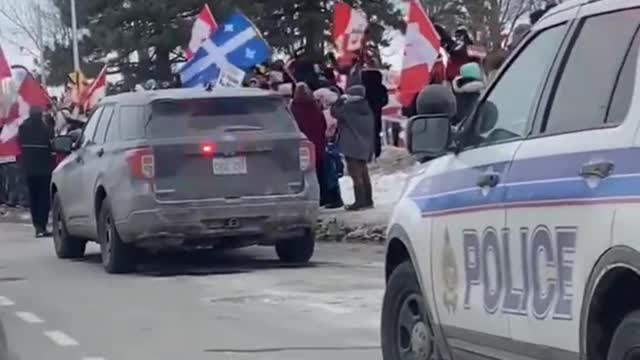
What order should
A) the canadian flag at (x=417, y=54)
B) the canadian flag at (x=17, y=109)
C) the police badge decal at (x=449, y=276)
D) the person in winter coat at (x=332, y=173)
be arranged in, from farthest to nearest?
1. the canadian flag at (x=17, y=109)
2. the person in winter coat at (x=332, y=173)
3. the canadian flag at (x=417, y=54)
4. the police badge decal at (x=449, y=276)

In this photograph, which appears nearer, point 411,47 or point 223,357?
point 223,357

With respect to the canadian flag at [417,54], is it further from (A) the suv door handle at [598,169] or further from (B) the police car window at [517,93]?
(A) the suv door handle at [598,169]

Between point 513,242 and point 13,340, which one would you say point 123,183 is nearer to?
point 13,340

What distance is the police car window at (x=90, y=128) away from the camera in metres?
16.6

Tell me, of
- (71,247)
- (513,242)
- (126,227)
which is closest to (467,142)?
(513,242)

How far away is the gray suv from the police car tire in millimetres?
9418

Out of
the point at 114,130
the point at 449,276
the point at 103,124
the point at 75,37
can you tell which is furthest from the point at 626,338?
the point at 75,37

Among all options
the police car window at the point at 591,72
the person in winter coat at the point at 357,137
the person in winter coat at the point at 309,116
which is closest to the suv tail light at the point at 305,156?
the person in winter coat at the point at 357,137

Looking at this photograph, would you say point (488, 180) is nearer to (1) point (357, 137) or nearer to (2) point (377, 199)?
(1) point (357, 137)

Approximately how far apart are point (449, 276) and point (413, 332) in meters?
0.74

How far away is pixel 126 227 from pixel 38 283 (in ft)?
3.33

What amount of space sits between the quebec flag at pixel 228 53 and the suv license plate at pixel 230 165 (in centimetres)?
874

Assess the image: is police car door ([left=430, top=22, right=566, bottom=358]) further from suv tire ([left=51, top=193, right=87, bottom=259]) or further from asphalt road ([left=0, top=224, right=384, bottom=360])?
suv tire ([left=51, top=193, right=87, bottom=259])

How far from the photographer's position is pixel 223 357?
9.87 m
